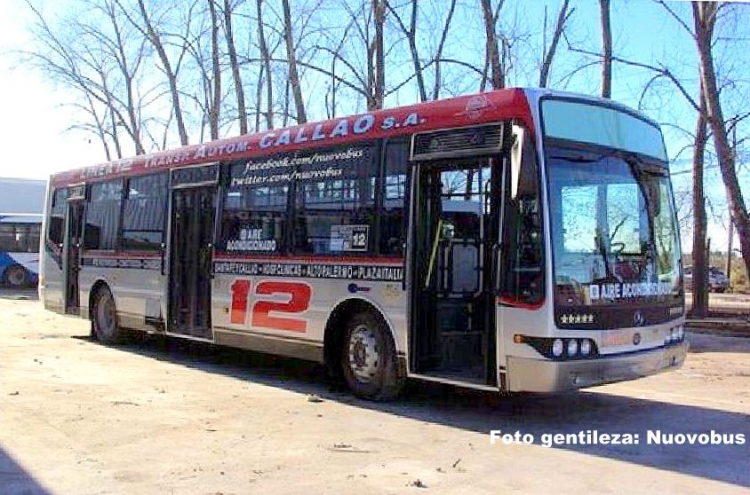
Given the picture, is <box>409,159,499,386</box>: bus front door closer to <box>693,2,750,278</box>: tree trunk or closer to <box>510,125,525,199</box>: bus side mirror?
<box>510,125,525,199</box>: bus side mirror

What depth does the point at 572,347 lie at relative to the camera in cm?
735

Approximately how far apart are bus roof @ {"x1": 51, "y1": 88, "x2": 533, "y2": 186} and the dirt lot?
9.45ft

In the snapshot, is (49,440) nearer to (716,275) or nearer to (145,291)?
(145,291)

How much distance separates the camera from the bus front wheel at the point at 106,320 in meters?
14.0

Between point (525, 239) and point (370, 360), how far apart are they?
2.51m

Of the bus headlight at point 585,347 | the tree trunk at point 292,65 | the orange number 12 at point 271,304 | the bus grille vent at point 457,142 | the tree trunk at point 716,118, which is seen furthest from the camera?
the tree trunk at point 292,65

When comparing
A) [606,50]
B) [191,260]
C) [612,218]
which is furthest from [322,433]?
[606,50]

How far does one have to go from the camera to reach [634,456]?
6906mm

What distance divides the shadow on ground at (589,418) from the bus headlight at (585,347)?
0.77 meters

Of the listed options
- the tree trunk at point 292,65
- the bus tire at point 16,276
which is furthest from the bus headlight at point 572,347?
the bus tire at point 16,276

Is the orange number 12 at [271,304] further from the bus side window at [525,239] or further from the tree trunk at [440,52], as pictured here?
the tree trunk at [440,52]

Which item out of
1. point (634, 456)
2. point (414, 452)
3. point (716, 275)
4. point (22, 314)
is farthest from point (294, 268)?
point (716, 275)

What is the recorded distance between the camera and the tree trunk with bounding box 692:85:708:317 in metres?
18.8

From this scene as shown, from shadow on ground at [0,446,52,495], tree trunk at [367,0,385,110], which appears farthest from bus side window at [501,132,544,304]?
tree trunk at [367,0,385,110]
